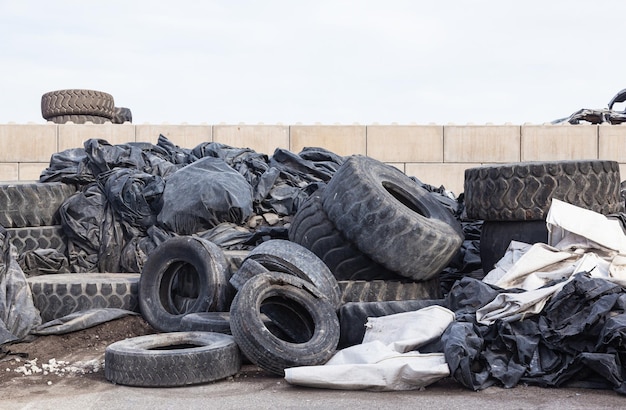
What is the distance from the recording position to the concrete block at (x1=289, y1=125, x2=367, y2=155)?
37.5 ft

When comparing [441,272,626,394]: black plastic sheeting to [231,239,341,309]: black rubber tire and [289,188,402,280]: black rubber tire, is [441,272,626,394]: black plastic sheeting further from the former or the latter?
[289,188,402,280]: black rubber tire

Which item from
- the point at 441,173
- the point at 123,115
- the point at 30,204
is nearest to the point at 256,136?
the point at 441,173

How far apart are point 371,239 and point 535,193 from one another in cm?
155

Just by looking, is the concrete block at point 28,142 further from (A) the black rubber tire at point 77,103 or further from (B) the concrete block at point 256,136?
(B) the concrete block at point 256,136

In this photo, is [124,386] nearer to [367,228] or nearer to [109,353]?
[109,353]

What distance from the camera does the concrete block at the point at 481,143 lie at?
11484mm

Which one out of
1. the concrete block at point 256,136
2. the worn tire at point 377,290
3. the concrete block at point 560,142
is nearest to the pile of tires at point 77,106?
the concrete block at point 256,136

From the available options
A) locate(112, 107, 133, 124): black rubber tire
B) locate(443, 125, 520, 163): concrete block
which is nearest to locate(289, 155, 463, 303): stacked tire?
locate(443, 125, 520, 163): concrete block

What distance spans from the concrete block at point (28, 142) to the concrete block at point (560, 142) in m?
7.53

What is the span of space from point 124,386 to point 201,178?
11.6ft

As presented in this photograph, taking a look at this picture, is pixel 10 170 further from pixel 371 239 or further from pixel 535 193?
pixel 535 193

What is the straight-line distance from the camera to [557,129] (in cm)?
1148

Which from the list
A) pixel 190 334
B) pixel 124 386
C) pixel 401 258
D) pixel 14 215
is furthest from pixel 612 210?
pixel 14 215

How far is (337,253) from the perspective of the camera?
6211 millimetres
